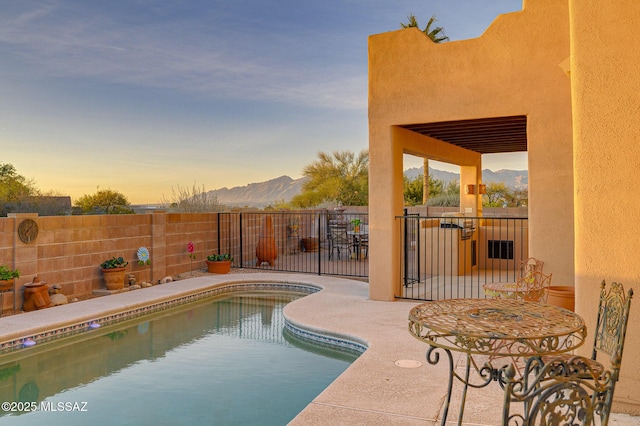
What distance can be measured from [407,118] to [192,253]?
18.5 feet

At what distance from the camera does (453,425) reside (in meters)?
3.13

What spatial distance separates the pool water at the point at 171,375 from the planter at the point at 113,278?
1.63 metres

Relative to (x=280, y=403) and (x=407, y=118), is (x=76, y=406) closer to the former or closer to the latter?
(x=280, y=403)

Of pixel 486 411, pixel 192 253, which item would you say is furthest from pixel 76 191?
pixel 486 411

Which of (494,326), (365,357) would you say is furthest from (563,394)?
(365,357)

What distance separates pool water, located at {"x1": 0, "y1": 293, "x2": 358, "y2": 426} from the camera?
386cm

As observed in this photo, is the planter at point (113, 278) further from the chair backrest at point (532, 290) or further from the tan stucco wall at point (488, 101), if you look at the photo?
the chair backrest at point (532, 290)

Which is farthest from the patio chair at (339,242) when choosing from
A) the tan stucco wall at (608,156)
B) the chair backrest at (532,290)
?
the tan stucco wall at (608,156)

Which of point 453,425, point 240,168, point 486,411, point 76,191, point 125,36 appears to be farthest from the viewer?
point 240,168

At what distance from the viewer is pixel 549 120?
19.5 ft

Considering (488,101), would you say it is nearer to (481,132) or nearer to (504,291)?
(481,132)

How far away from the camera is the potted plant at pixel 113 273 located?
8039 mm

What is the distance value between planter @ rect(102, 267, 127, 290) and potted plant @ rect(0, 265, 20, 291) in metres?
1.61

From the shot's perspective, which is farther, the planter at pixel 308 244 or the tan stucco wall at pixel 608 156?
the planter at pixel 308 244
